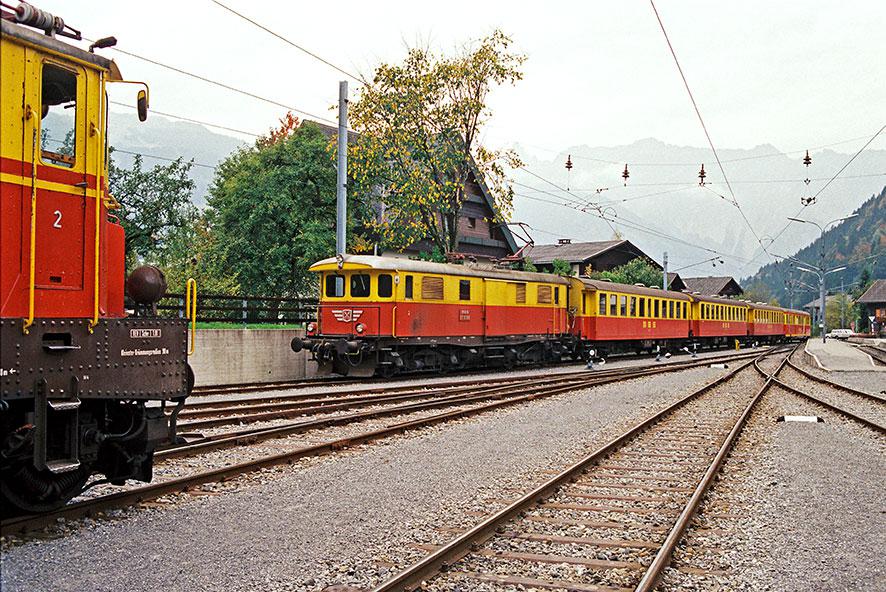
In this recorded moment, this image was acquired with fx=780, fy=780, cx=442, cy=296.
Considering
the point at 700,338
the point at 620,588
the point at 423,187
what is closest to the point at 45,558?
the point at 620,588

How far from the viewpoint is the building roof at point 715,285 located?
9165 cm

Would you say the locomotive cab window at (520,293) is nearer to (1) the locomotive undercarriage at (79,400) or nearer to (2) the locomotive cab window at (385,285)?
(2) the locomotive cab window at (385,285)


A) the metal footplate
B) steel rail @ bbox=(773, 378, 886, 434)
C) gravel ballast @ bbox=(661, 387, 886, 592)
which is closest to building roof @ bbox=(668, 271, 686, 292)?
steel rail @ bbox=(773, 378, 886, 434)

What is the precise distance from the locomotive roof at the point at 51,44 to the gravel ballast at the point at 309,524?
3.74m

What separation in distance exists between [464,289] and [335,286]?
401 centimetres

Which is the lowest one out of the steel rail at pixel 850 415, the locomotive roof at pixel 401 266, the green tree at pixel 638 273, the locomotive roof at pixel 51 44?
the steel rail at pixel 850 415

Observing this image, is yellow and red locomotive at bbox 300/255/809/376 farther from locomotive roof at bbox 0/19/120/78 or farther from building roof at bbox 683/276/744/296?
building roof at bbox 683/276/744/296

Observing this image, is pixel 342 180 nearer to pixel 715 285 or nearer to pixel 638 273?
pixel 638 273

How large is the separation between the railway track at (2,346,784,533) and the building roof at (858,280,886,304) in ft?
353

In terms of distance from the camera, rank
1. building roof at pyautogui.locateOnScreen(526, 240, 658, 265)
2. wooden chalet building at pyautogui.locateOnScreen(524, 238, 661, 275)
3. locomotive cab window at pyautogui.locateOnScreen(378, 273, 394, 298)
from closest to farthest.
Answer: locomotive cab window at pyautogui.locateOnScreen(378, 273, 394, 298), wooden chalet building at pyautogui.locateOnScreen(524, 238, 661, 275), building roof at pyautogui.locateOnScreen(526, 240, 658, 265)

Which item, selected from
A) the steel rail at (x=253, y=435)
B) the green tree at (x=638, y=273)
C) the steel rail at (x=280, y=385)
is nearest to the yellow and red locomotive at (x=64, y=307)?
the steel rail at (x=253, y=435)

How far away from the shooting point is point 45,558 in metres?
5.54

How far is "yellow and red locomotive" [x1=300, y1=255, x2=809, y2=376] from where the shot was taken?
67.2ft

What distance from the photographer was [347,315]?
20750 millimetres
